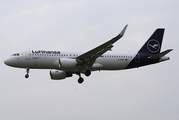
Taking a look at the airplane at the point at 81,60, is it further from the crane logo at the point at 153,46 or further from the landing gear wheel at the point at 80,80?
the crane logo at the point at 153,46

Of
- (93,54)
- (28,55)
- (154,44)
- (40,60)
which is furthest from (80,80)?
(154,44)

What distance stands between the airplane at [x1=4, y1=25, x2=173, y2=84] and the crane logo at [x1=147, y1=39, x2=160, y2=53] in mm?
138

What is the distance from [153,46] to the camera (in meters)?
47.4

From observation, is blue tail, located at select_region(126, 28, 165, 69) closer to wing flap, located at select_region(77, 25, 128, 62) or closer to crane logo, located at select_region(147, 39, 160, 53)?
crane logo, located at select_region(147, 39, 160, 53)

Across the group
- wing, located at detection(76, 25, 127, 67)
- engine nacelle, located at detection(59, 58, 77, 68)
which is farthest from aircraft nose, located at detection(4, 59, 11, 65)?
wing, located at detection(76, 25, 127, 67)

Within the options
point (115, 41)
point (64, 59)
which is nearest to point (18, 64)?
point (64, 59)

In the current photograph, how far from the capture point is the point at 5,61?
42.4 meters

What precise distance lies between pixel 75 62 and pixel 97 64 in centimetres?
311

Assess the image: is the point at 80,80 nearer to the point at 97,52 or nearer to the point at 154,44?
the point at 97,52

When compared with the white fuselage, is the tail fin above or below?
above

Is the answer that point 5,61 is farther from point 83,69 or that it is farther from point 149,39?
point 149,39

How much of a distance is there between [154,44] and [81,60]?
36.6 ft

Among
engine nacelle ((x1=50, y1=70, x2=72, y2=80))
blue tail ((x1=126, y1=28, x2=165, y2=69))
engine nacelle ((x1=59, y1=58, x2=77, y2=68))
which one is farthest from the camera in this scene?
engine nacelle ((x1=50, y1=70, x2=72, y2=80))

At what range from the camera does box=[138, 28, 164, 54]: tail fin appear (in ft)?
154
